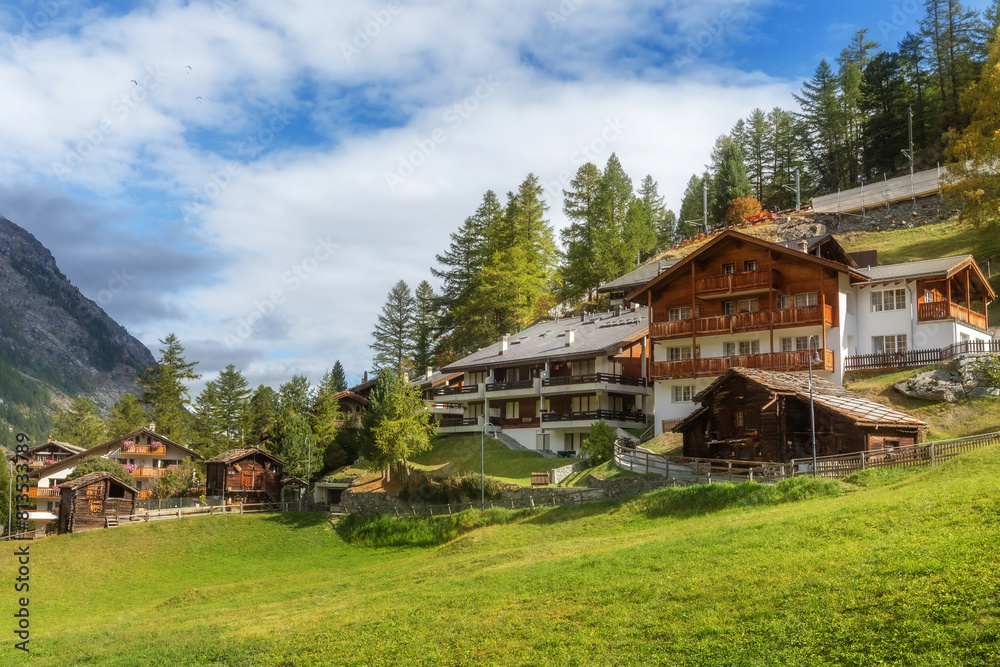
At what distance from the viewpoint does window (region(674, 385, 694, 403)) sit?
56312mm

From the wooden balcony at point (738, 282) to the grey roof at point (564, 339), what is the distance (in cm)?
761

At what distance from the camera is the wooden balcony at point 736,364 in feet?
170

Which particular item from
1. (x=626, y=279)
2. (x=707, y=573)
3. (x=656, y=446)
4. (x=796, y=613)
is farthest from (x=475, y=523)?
(x=626, y=279)

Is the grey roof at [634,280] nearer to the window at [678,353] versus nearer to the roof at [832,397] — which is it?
the window at [678,353]

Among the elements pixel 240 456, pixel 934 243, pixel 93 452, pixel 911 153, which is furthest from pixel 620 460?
pixel 911 153

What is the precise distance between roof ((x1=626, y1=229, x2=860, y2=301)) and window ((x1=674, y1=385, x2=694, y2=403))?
22.1 feet

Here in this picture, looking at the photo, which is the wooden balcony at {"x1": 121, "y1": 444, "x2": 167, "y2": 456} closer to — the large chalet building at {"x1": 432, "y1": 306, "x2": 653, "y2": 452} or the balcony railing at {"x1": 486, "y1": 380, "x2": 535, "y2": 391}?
the large chalet building at {"x1": 432, "y1": 306, "x2": 653, "y2": 452}

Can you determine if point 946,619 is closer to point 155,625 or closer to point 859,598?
point 859,598

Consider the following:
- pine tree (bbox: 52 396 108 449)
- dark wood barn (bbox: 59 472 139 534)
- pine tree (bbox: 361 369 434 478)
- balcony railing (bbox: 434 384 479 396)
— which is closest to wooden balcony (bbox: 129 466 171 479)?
dark wood barn (bbox: 59 472 139 534)

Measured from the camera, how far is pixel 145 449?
8050cm

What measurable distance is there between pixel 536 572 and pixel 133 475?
6159 centimetres

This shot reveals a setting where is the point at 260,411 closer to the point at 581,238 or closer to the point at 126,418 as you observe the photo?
the point at 126,418

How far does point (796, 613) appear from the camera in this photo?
19.2 metres

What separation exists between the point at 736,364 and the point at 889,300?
33.6 ft
